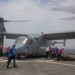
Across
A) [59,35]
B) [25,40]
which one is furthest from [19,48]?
[59,35]

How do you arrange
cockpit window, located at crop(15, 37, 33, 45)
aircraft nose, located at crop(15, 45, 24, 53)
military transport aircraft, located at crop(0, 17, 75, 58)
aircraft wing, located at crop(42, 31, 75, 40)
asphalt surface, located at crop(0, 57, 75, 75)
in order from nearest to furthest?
asphalt surface, located at crop(0, 57, 75, 75), aircraft nose, located at crop(15, 45, 24, 53), military transport aircraft, located at crop(0, 17, 75, 58), cockpit window, located at crop(15, 37, 33, 45), aircraft wing, located at crop(42, 31, 75, 40)

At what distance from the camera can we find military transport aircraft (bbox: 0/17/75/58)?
25730 mm

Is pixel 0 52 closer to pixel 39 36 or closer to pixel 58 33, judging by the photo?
pixel 39 36

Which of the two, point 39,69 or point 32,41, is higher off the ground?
point 32,41

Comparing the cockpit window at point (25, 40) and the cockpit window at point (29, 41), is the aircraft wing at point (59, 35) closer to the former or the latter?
the cockpit window at point (29, 41)

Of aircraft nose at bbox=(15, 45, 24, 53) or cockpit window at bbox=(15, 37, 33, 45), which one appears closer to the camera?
aircraft nose at bbox=(15, 45, 24, 53)

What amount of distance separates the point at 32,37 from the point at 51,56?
11.1ft

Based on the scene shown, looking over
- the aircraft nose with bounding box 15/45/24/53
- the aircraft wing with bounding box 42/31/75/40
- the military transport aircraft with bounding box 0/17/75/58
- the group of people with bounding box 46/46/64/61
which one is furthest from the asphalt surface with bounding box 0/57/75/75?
the aircraft wing with bounding box 42/31/75/40

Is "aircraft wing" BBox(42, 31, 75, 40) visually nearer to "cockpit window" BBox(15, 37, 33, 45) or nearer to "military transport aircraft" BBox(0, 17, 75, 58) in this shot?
"military transport aircraft" BBox(0, 17, 75, 58)

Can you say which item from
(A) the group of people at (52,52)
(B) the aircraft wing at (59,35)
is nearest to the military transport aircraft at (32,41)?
(B) the aircraft wing at (59,35)

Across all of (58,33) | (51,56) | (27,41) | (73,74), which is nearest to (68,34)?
(58,33)

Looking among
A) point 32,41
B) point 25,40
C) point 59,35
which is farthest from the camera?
point 59,35

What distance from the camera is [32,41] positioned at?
27656mm

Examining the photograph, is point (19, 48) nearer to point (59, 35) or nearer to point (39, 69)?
point (59, 35)
